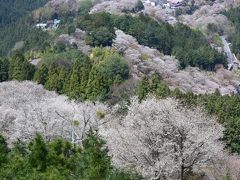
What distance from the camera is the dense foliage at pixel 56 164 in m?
12.5

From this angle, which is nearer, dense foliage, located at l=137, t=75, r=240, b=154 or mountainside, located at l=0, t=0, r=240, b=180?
Result: mountainside, located at l=0, t=0, r=240, b=180

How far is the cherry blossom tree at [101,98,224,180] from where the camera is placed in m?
18.9

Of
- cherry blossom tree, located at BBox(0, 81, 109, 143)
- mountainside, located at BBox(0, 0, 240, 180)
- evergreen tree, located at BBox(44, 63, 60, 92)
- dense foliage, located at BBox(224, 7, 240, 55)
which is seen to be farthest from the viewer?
dense foliage, located at BBox(224, 7, 240, 55)

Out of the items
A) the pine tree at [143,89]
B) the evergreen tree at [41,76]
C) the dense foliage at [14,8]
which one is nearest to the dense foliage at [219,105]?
the pine tree at [143,89]

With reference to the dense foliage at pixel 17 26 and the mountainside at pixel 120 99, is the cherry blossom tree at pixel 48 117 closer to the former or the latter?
the mountainside at pixel 120 99

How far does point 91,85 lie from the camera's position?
32.8m

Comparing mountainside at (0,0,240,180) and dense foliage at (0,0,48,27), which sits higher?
mountainside at (0,0,240,180)

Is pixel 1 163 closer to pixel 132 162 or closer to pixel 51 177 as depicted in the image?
pixel 51 177

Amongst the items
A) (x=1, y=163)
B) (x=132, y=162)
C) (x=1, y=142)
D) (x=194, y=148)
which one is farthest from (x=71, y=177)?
(x=194, y=148)

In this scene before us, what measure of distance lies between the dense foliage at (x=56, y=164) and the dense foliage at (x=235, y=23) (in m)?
50.9

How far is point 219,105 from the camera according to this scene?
2983 cm

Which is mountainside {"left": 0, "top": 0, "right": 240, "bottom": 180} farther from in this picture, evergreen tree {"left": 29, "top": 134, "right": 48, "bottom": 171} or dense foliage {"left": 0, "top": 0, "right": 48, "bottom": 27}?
dense foliage {"left": 0, "top": 0, "right": 48, "bottom": 27}

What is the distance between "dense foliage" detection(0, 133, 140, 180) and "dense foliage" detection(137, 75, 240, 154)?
13807 millimetres

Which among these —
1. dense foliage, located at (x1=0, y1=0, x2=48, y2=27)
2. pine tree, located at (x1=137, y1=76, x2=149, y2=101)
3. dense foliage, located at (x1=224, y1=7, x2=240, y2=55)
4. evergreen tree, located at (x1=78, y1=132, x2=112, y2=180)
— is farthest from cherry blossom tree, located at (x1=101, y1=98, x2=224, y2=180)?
dense foliage, located at (x1=0, y1=0, x2=48, y2=27)
